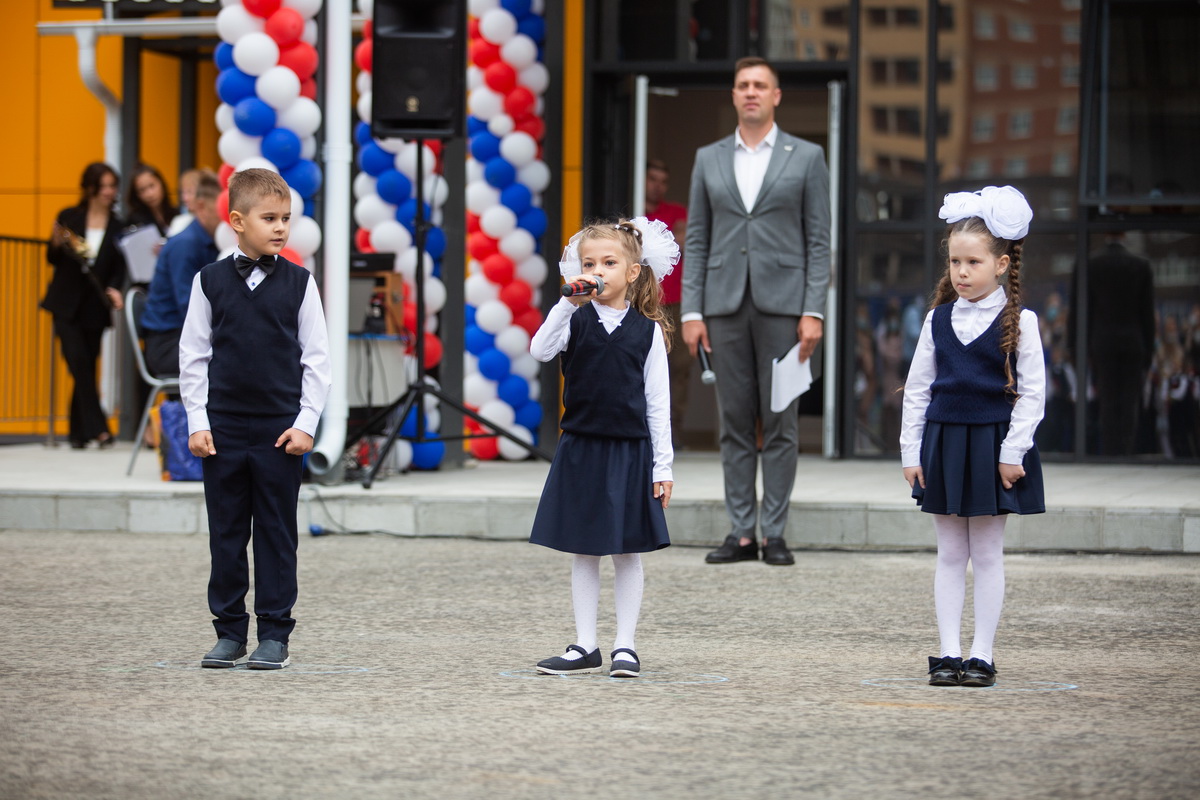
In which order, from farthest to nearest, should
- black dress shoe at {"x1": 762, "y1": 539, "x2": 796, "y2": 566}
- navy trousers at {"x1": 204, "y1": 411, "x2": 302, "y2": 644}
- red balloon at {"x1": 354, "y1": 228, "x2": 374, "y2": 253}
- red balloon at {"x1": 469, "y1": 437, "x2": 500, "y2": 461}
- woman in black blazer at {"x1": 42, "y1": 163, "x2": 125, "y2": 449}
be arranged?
woman in black blazer at {"x1": 42, "y1": 163, "x2": 125, "y2": 449}, red balloon at {"x1": 469, "y1": 437, "x2": 500, "y2": 461}, red balloon at {"x1": 354, "y1": 228, "x2": 374, "y2": 253}, black dress shoe at {"x1": 762, "y1": 539, "x2": 796, "y2": 566}, navy trousers at {"x1": 204, "y1": 411, "x2": 302, "y2": 644}

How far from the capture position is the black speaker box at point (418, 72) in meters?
8.46

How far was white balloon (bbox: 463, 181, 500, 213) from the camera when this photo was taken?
1022 cm

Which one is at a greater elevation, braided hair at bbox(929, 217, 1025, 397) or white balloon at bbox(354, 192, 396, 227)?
white balloon at bbox(354, 192, 396, 227)

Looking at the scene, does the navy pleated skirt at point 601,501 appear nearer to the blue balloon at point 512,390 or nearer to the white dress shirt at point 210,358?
the white dress shirt at point 210,358

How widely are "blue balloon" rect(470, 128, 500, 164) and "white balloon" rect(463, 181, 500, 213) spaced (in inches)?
6.4

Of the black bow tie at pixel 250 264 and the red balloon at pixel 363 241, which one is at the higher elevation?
the red balloon at pixel 363 241

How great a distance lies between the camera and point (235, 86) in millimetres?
8469

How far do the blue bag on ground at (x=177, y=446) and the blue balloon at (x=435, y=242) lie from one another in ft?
5.71

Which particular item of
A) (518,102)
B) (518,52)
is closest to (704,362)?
(518,102)

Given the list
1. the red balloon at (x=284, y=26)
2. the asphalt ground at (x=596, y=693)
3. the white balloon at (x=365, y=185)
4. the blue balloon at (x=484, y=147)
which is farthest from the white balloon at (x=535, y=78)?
the asphalt ground at (x=596, y=693)

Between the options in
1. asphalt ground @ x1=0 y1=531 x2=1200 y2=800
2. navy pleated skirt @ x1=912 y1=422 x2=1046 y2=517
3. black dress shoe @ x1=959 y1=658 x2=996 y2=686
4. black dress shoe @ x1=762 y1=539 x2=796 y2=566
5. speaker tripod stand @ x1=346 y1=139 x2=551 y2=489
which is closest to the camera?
asphalt ground @ x1=0 y1=531 x2=1200 y2=800

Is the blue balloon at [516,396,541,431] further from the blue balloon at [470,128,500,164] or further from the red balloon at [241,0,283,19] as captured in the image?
the red balloon at [241,0,283,19]

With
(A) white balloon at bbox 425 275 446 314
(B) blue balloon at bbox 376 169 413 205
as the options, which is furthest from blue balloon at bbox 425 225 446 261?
(B) blue balloon at bbox 376 169 413 205

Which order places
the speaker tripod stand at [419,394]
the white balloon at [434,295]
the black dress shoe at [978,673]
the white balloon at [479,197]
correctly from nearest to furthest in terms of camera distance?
the black dress shoe at [978,673] < the speaker tripod stand at [419,394] < the white balloon at [434,295] < the white balloon at [479,197]
